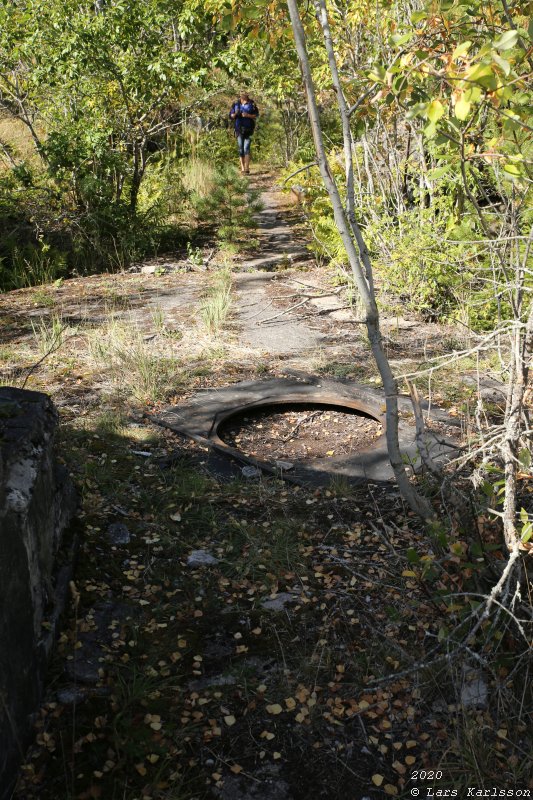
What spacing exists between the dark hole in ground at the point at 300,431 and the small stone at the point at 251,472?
1.05 feet

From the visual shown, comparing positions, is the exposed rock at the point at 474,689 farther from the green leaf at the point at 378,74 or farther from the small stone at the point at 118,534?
the green leaf at the point at 378,74

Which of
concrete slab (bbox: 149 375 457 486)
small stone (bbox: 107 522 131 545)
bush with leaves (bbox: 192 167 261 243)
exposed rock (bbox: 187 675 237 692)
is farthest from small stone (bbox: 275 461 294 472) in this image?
bush with leaves (bbox: 192 167 261 243)

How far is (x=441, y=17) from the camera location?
3270mm

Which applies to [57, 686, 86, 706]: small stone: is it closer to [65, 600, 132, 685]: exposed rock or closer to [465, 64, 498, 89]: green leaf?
[65, 600, 132, 685]: exposed rock

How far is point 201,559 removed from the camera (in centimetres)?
356

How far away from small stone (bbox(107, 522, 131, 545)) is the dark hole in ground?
119 centimetres

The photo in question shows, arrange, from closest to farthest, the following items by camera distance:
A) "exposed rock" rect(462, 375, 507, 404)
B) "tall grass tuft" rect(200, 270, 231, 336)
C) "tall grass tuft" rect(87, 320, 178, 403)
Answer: "exposed rock" rect(462, 375, 507, 404) → "tall grass tuft" rect(87, 320, 178, 403) → "tall grass tuft" rect(200, 270, 231, 336)

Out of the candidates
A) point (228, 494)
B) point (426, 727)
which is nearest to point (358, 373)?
point (228, 494)

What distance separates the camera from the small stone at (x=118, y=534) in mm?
3650

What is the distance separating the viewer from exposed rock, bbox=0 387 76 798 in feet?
7.54

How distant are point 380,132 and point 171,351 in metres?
3.49

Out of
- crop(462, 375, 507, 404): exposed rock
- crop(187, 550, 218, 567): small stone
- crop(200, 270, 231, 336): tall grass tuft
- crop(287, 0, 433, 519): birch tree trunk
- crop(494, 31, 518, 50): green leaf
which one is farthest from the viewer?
crop(200, 270, 231, 336): tall grass tuft

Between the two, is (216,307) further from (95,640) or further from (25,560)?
(25,560)

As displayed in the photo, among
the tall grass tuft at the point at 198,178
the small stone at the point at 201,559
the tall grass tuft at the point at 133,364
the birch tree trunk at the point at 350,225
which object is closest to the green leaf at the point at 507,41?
the birch tree trunk at the point at 350,225
